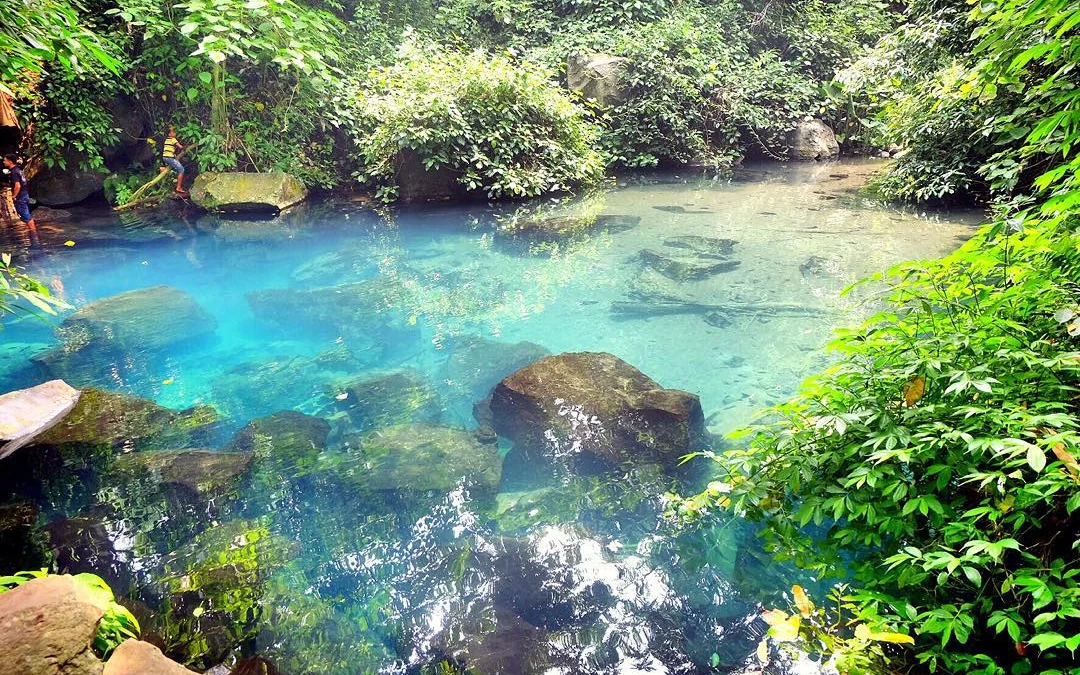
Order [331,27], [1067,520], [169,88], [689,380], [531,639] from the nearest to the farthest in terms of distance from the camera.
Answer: [1067,520]
[531,639]
[689,380]
[169,88]
[331,27]

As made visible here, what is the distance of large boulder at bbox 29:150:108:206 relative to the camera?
37.8 ft

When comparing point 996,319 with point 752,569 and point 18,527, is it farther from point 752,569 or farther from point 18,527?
point 18,527

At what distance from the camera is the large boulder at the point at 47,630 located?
1.90 metres

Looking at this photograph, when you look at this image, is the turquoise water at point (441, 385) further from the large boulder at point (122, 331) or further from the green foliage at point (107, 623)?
the green foliage at point (107, 623)

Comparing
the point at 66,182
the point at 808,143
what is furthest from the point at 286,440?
the point at 808,143

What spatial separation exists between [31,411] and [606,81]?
13826 mm

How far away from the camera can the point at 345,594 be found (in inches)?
125

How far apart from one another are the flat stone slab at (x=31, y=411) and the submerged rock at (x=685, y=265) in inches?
257

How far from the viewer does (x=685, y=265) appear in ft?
27.2

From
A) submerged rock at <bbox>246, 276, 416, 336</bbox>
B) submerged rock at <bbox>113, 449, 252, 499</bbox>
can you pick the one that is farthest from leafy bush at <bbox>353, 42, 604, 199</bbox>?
submerged rock at <bbox>113, 449, 252, 499</bbox>

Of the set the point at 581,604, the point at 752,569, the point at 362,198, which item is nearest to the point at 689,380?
the point at 752,569

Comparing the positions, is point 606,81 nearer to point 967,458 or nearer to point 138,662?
point 967,458

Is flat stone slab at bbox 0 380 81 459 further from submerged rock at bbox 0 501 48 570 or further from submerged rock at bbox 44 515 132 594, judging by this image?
submerged rock at bbox 44 515 132 594

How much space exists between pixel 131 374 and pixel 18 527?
8.12ft
